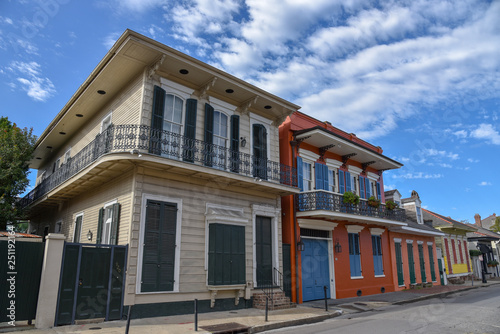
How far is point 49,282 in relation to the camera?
8.45 m

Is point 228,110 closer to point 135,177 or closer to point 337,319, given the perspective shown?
point 135,177

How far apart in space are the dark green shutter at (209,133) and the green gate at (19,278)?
5.62 meters

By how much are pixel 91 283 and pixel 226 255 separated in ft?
13.8

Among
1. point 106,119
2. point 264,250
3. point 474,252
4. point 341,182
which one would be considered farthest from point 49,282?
point 474,252

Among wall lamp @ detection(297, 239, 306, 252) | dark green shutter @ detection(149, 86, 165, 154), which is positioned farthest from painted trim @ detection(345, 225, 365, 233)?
dark green shutter @ detection(149, 86, 165, 154)

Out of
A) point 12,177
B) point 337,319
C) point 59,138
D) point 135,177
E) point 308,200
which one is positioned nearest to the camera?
point 135,177

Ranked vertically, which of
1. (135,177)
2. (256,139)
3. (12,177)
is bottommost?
(135,177)

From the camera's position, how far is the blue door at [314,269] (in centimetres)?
1476

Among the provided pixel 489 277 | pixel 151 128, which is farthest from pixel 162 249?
pixel 489 277

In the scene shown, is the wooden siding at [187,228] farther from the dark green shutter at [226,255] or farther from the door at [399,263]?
the door at [399,263]

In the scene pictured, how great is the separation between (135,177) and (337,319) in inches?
316

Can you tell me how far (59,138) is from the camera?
18.3 m

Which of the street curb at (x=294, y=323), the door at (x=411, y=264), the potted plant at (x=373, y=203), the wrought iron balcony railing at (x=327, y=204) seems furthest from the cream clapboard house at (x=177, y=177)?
the door at (x=411, y=264)

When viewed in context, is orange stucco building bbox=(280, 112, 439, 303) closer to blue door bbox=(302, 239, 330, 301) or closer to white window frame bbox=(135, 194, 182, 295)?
blue door bbox=(302, 239, 330, 301)
